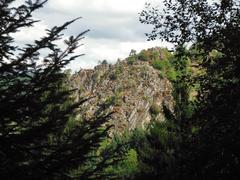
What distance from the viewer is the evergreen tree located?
6.52 meters

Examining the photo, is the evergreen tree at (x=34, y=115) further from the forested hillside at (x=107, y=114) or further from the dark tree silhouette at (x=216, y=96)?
the dark tree silhouette at (x=216, y=96)

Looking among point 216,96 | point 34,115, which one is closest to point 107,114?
point 34,115

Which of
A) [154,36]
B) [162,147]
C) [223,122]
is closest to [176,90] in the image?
[162,147]

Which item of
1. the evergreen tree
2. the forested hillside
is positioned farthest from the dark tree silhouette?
the evergreen tree

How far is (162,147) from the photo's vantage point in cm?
3369

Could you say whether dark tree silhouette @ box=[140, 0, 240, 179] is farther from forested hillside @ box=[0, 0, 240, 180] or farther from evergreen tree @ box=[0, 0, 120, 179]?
evergreen tree @ box=[0, 0, 120, 179]

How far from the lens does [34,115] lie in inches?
271

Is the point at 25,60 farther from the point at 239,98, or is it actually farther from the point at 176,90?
the point at 176,90

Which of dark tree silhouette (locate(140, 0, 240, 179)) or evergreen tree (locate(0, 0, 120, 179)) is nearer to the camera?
evergreen tree (locate(0, 0, 120, 179))

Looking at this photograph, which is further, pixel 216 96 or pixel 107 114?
pixel 216 96

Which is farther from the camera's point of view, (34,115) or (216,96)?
(216,96)

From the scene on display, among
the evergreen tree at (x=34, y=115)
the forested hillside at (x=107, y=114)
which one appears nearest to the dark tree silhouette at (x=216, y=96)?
the forested hillside at (x=107, y=114)

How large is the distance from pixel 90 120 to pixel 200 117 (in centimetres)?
890

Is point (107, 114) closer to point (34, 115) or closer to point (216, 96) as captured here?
point (34, 115)
